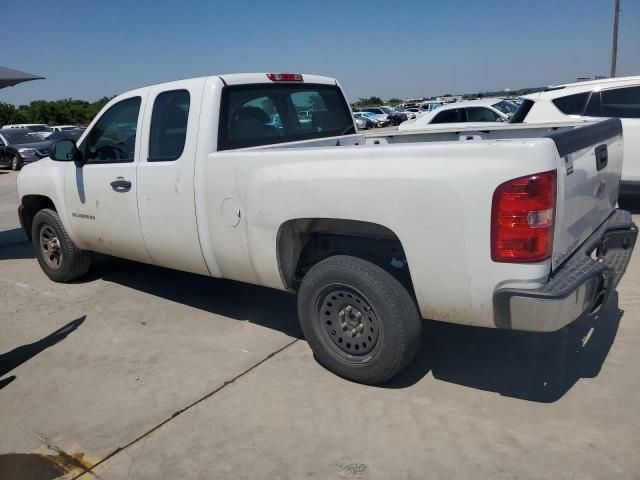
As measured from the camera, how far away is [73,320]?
488 cm

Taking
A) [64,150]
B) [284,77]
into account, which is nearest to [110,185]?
[64,150]

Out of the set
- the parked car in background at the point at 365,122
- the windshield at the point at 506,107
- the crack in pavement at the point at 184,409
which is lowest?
the parked car in background at the point at 365,122

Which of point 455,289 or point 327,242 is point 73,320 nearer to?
point 327,242

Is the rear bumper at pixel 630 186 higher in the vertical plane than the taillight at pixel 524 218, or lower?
lower

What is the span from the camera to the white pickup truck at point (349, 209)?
271 cm

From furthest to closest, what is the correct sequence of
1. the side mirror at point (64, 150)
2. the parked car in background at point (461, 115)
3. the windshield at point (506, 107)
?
the windshield at point (506, 107), the parked car in background at point (461, 115), the side mirror at point (64, 150)

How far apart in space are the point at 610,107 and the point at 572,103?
0.47 meters

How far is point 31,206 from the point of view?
6031 mm

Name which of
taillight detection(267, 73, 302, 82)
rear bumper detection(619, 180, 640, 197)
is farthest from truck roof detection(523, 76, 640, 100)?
taillight detection(267, 73, 302, 82)

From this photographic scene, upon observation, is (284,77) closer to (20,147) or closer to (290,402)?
(290,402)

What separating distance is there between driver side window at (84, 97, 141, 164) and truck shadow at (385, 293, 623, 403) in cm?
287

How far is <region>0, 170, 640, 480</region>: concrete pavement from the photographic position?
9.12ft

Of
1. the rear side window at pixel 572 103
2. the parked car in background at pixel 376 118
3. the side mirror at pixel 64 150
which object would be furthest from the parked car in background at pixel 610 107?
the parked car in background at pixel 376 118

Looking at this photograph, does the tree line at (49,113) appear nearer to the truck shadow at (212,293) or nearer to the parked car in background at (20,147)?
the parked car in background at (20,147)
